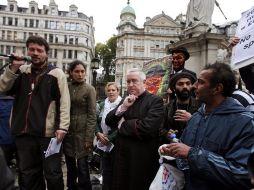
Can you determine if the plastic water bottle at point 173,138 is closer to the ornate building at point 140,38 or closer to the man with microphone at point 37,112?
the man with microphone at point 37,112

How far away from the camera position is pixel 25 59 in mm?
Answer: 4562

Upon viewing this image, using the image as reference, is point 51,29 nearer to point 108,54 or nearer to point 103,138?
point 108,54

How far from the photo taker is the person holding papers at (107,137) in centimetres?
571

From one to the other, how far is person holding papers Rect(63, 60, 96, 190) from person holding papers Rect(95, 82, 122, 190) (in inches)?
11.0

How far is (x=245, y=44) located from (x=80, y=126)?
2730mm

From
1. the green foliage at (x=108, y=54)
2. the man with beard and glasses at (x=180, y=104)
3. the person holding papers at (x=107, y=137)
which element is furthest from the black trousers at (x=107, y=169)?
the green foliage at (x=108, y=54)

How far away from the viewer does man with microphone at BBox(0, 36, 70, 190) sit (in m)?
4.56

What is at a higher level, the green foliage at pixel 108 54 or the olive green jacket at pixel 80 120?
the green foliage at pixel 108 54

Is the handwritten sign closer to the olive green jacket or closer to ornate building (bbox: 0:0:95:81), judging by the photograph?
the olive green jacket

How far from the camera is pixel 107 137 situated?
576cm

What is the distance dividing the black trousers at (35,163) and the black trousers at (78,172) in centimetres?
A: 85

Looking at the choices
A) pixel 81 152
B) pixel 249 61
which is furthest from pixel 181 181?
pixel 81 152

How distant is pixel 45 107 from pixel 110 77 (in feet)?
290

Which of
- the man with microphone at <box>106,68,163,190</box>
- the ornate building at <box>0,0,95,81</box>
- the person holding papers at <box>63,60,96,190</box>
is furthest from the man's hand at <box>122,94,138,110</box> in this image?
the ornate building at <box>0,0,95,81</box>
